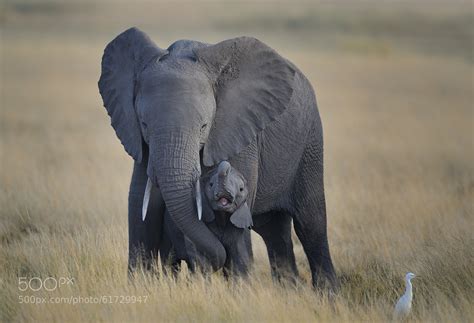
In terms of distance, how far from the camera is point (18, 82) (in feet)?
112

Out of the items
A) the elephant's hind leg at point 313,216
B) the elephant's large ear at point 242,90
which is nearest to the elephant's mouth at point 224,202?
the elephant's large ear at point 242,90

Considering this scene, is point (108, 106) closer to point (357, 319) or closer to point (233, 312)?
point (233, 312)

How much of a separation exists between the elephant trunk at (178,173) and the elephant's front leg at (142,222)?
0.53 metres

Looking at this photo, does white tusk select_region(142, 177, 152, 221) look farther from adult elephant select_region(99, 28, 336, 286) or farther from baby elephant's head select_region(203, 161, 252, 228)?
baby elephant's head select_region(203, 161, 252, 228)

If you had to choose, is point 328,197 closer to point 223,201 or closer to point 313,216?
point 313,216

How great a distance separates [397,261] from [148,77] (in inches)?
132

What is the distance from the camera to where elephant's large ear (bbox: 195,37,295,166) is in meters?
8.44

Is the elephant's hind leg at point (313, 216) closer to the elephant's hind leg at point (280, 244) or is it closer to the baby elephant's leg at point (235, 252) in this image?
the elephant's hind leg at point (280, 244)

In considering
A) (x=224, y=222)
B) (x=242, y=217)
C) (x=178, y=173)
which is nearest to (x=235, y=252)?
(x=224, y=222)

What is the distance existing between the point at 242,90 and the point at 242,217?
1096 millimetres

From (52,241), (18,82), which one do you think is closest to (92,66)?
(18,82)

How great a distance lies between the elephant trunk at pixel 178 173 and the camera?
7844mm

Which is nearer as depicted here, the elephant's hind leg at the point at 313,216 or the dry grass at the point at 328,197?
the dry grass at the point at 328,197

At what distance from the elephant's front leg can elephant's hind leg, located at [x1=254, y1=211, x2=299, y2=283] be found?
1651mm
